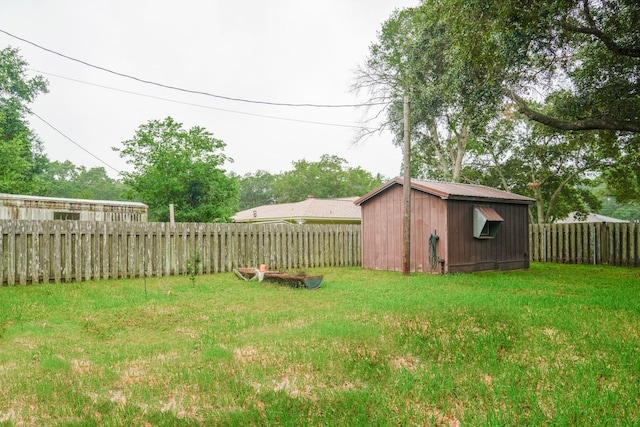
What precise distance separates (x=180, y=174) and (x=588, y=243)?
22702 millimetres

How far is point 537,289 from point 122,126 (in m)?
43.1

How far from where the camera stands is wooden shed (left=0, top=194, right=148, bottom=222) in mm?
17987

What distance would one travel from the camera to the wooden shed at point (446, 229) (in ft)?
46.3

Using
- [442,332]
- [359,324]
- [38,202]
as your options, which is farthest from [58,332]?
[38,202]

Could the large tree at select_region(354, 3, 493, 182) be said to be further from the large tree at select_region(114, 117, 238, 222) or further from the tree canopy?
the large tree at select_region(114, 117, 238, 222)

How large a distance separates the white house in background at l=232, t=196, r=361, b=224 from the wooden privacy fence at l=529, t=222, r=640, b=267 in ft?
59.5

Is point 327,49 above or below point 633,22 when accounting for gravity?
above

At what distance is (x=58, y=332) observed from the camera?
6.41m

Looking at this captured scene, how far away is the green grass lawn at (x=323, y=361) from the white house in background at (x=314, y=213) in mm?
27194

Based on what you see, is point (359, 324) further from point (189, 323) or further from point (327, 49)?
point (327, 49)

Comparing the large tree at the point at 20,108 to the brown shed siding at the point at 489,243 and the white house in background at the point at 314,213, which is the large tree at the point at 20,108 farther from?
the brown shed siding at the point at 489,243

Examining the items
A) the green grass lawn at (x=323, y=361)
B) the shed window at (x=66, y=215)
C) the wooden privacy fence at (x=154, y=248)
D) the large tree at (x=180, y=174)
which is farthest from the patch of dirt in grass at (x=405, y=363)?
the large tree at (x=180, y=174)

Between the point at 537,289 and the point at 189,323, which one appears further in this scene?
the point at 537,289

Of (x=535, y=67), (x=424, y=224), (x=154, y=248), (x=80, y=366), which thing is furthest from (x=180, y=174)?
(x=80, y=366)
